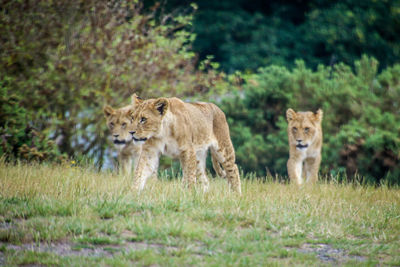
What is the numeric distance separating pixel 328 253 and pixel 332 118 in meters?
7.53

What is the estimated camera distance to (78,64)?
40.4 ft

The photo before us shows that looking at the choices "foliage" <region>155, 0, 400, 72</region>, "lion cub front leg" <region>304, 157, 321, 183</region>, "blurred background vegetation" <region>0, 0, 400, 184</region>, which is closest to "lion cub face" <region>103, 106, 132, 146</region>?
"blurred background vegetation" <region>0, 0, 400, 184</region>

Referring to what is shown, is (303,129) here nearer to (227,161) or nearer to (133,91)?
(227,161)

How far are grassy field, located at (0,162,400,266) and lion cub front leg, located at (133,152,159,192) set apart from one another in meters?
0.15

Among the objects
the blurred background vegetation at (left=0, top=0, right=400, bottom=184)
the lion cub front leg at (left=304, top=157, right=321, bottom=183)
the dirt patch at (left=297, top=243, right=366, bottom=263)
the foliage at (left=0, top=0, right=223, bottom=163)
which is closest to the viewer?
the dirt patch at (left=297, top=243, right=366, bottom=263)

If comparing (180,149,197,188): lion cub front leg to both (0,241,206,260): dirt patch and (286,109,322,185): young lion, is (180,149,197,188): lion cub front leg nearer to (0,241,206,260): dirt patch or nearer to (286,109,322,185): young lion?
(0,241,206,260): dirt patch

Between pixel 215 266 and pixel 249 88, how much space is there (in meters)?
9.44

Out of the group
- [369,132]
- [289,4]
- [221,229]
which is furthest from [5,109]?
[289,4]

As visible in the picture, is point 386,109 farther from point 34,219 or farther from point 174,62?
point 34,219

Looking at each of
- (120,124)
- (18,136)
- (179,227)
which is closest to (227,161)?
(120,124)

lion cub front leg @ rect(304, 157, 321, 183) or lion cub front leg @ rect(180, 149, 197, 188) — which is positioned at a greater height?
lion cub front leg @ rect(180, 149, 197, 188)

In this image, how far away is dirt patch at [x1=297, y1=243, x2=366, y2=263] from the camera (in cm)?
543

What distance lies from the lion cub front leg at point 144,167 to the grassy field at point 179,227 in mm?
155

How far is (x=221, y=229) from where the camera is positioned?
6.02 m
